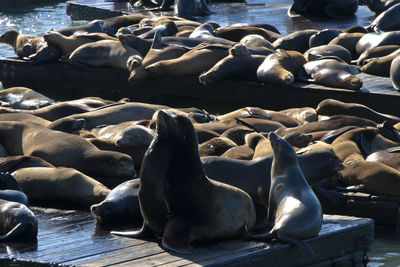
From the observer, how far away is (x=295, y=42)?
13.5 m

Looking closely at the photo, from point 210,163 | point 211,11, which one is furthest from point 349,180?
point 211,11

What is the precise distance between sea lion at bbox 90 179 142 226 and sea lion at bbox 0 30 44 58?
947 cm

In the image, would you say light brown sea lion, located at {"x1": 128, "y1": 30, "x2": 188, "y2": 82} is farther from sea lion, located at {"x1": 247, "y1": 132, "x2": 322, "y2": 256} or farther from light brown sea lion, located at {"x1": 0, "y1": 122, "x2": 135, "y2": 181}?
sea lion, located at {"x1": 247, "y1": 132, "x2": 322, "y2": 256}

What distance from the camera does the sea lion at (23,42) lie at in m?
14.6

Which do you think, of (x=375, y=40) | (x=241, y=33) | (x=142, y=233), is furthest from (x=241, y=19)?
(x=142, y=233)

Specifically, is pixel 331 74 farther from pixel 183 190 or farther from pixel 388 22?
pixel 183 190

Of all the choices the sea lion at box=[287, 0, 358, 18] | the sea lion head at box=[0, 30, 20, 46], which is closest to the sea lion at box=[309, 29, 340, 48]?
the sea lion at box=[287, 0, 358, 18]

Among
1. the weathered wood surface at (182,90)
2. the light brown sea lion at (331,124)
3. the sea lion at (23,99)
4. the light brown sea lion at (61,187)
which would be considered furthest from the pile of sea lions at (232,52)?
the light brown sea lion at (61,187)

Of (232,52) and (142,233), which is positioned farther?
(232,52)

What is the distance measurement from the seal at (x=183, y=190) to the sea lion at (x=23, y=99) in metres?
6.04

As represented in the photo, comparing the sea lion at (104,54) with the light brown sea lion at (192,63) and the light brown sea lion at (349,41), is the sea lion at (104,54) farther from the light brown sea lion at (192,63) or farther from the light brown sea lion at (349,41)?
the light brown sea lion at (349,41)

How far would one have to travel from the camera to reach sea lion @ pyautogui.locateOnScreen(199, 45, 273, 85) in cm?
1162

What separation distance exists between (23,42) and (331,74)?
20.5 feet

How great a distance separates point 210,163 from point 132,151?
58.0 inches
